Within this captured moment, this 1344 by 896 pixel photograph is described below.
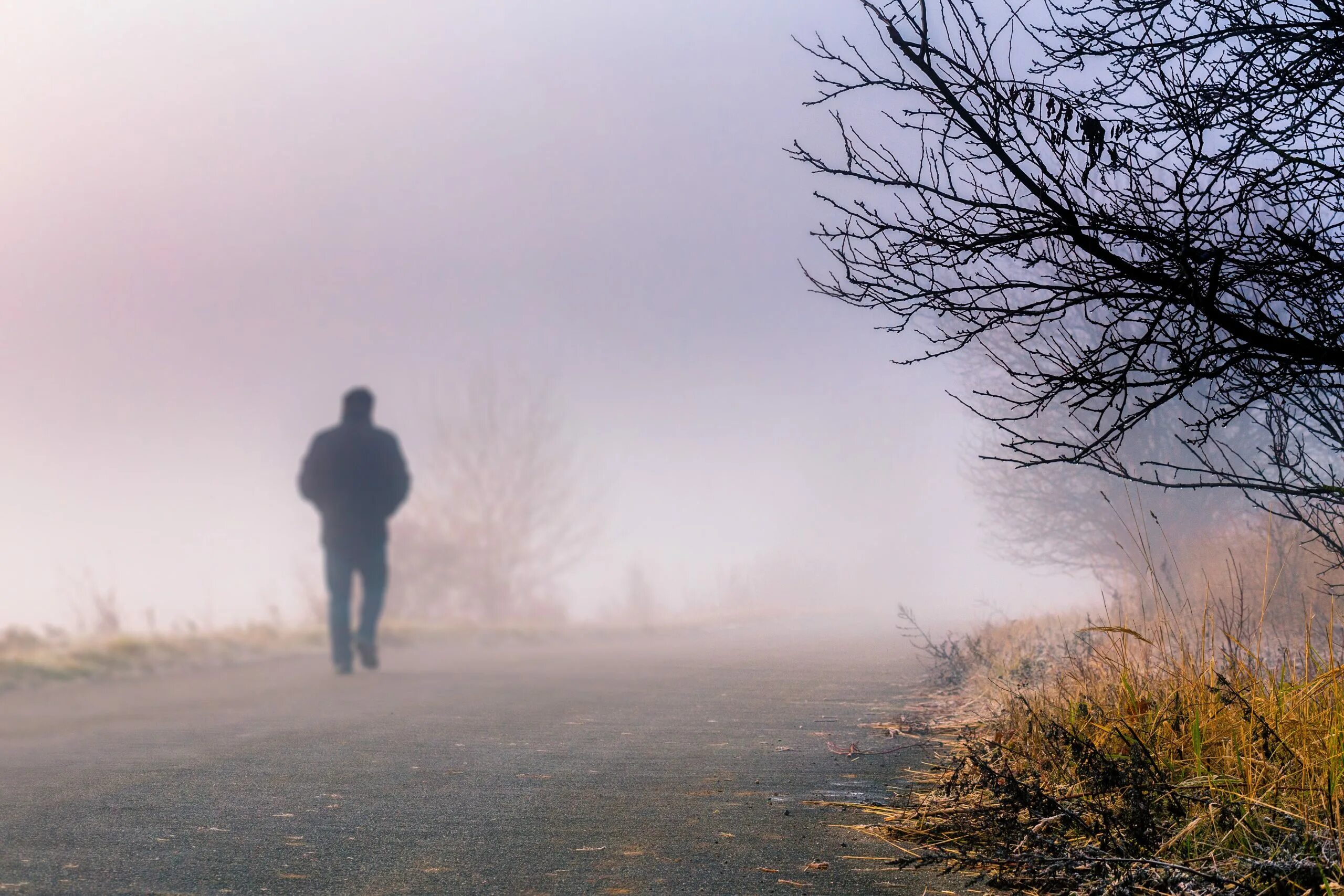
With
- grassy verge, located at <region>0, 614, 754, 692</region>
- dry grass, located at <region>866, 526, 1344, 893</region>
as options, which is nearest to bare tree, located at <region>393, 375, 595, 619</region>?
grassy verge, located at <region>0, 614, 754, 692</region>

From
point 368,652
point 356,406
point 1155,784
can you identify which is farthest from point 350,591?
point 1155,784

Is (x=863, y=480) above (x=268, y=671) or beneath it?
above

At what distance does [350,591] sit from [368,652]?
0.63 meters

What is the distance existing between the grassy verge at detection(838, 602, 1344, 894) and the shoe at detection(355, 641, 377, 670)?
297 inches

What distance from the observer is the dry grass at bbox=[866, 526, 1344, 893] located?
304 centimetres

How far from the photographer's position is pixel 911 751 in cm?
583

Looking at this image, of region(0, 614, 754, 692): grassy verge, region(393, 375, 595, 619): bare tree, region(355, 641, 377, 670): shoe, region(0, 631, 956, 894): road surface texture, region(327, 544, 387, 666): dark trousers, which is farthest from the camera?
region(393, 375, 595, 619): bare tree

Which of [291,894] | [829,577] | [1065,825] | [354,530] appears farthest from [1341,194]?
[829,577]

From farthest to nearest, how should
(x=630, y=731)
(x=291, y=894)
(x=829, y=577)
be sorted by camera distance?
(x=829, y=577) → (x=630, y=731) → (x=291, y=894)

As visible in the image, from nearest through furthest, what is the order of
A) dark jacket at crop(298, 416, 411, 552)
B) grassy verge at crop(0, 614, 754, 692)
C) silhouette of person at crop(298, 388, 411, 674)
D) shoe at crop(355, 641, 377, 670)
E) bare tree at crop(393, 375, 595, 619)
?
grassy verge at crop(0, 614, 754, 692)
shoe at crop(355, 641, 377, 670)
silhouette of person at crop(298, 388, 411, 674)
dark jacket at crop(298, 416, 411, 552)
bare tree at crop(393, 375, 595, 619)

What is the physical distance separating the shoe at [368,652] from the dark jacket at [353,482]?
0.96 metres

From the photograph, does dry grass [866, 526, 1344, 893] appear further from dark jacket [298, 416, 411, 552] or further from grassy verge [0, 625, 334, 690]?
grassy verge [0, 625, 334, 690]

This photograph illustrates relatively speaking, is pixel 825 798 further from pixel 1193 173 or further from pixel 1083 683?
pixel 1193 173

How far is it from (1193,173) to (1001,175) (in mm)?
591
